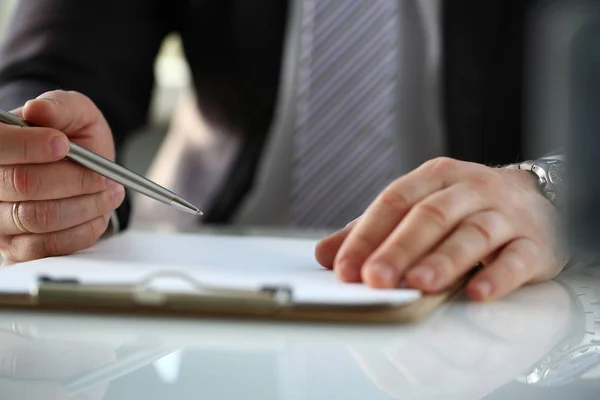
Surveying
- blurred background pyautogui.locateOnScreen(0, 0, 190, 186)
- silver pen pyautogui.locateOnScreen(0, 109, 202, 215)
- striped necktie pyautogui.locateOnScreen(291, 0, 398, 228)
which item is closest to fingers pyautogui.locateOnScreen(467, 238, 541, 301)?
silver pen pyautogui.locateOnScreen(0, 109, 202, 215)

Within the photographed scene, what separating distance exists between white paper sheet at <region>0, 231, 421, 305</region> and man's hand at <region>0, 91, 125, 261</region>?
23mm

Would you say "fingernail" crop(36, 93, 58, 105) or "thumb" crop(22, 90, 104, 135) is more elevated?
"fingernail" crop(36, 93, 58, 105)

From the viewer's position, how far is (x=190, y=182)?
101 centimetres

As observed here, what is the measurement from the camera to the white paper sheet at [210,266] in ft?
1.14

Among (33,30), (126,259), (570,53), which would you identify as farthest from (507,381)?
(33,30)

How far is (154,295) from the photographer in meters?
0.34

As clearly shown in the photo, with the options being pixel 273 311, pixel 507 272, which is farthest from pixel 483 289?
pixel 273 311

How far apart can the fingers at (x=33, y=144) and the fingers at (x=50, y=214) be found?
1.8 inches

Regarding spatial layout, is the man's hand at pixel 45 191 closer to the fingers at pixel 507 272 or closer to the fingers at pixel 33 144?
the fingers at pixel 33 144

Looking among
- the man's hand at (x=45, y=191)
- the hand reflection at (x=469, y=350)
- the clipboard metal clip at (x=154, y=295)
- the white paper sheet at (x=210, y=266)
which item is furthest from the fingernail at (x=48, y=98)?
the hand reflection at (x=469, y=350)

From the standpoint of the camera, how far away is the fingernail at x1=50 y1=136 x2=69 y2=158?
462 millimetres

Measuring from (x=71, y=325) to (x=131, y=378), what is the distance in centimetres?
9

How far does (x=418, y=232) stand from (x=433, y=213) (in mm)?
22

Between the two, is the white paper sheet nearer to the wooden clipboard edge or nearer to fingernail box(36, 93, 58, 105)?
the wooden clipboard edge
